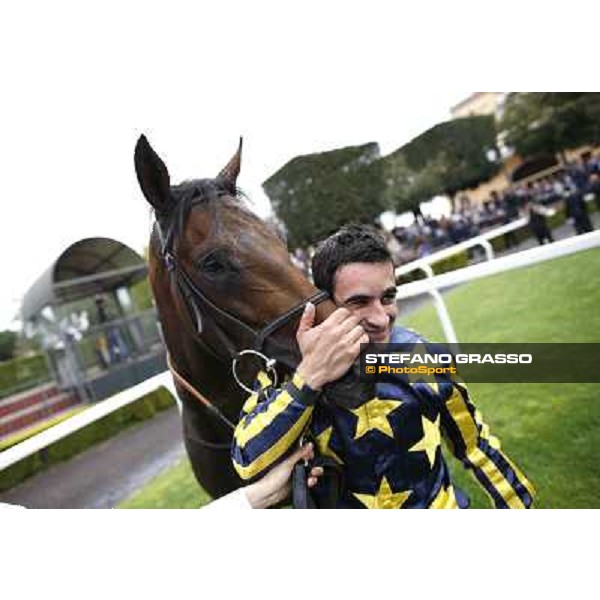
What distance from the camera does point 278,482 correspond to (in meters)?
1.01

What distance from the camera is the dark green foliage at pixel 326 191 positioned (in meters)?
1.33

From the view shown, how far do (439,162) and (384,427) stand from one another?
2.55 feet

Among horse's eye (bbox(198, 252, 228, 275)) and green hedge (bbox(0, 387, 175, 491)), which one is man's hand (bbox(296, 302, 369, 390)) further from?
green hedge (bbox(0, 387, 175, 491))

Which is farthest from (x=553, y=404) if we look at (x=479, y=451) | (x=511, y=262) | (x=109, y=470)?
(x=109, y=470)

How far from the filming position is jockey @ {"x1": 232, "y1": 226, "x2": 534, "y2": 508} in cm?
99

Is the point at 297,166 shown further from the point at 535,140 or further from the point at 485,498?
the point at 485,498

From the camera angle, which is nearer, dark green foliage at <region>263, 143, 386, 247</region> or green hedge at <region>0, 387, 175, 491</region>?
dark green foliage at <region>263, 143, 386, 247</region>

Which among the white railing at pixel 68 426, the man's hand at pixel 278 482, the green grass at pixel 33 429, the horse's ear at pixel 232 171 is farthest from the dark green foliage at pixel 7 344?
the man's hand at pixel 278 482

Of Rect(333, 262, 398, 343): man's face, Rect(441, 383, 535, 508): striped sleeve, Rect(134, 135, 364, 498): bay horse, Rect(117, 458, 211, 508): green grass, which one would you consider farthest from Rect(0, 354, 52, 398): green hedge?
Rect(441, 383, 535, 508): striped sleeve

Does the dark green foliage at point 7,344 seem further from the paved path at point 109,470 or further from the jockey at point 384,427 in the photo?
the jockey at point 384,427

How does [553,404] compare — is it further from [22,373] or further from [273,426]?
[22,373]

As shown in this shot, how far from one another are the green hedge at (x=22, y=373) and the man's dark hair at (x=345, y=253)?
170 cm

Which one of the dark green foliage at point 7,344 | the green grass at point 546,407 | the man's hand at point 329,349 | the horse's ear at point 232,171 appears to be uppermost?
the horse's ear at point 232,171

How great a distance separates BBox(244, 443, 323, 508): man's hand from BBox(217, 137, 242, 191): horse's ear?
63 centimetres
